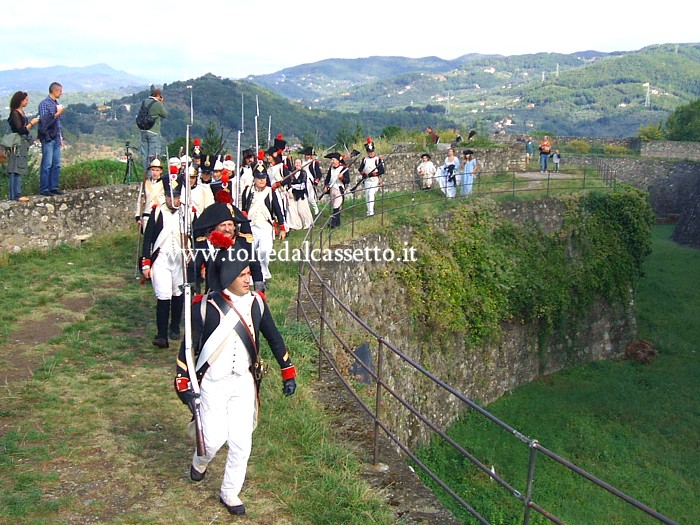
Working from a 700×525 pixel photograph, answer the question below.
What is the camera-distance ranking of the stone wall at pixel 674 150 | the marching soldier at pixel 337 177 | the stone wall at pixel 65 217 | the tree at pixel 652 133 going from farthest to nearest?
the tree at pixel 652 133, the stone wall at pixel 674 150, the marching soldier at pixel 337 177, the stone wall at pixel 65 217

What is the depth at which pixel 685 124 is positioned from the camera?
5425cm

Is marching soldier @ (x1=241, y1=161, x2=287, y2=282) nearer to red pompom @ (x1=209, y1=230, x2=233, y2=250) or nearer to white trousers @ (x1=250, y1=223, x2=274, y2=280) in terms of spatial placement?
white trousers @ (x1=250, y1=223, x2=274, y2=280)

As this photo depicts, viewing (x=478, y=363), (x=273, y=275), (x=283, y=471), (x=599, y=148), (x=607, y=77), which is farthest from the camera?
(x=607, y=77)

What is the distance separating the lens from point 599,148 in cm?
4372

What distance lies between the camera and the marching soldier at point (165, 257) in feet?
27.1

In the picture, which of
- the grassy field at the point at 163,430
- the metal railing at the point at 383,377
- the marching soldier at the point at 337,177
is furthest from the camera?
the marching soldier at the point at 337,177

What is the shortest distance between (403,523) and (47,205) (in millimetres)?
9758

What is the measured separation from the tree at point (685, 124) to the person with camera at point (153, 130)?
45109 mm

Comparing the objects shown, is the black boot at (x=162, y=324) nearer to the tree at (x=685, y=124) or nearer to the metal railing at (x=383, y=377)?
the metal railing at (x=383, y=377)

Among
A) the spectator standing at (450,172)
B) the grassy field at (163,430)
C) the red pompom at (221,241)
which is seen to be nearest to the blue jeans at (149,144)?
the grassy field at (163,430)

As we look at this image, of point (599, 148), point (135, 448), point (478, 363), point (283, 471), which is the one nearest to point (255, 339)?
point (283, 471)

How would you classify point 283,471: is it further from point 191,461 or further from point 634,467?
point 634,467

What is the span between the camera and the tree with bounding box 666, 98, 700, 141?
51.0 m

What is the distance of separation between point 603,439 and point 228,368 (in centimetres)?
1082
